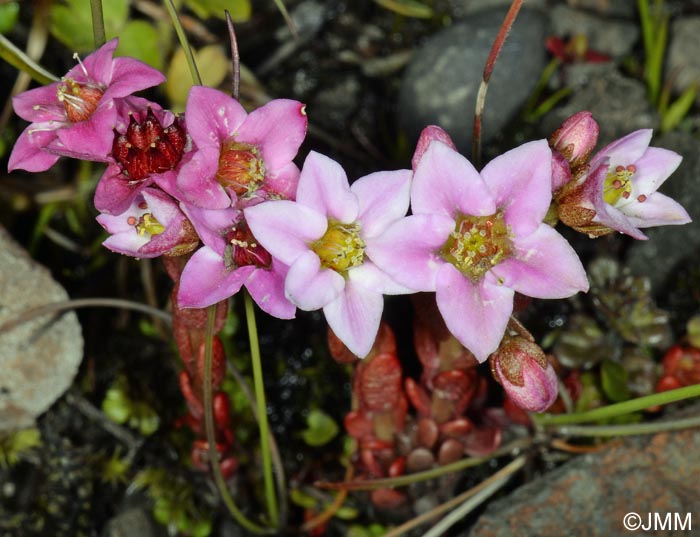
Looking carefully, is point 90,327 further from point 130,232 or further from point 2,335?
point 130,232

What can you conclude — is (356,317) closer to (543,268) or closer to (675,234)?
(543,268)

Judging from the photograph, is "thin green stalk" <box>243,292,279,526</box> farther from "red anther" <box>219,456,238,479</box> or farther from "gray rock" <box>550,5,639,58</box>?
"gray rock" <box>550,5,639,58</box>

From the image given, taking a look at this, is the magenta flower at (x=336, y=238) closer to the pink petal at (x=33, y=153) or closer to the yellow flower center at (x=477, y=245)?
the yellow flower center at (x=477, y=245)

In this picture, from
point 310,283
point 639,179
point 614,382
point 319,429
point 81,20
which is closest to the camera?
point 310,283

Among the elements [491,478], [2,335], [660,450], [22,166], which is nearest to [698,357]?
[660,450]

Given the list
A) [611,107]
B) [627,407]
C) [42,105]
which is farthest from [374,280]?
[611,107]

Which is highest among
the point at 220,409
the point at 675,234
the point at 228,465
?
the point at 675,234

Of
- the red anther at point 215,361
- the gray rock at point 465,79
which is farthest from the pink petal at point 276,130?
the gray rock at point 465,79
